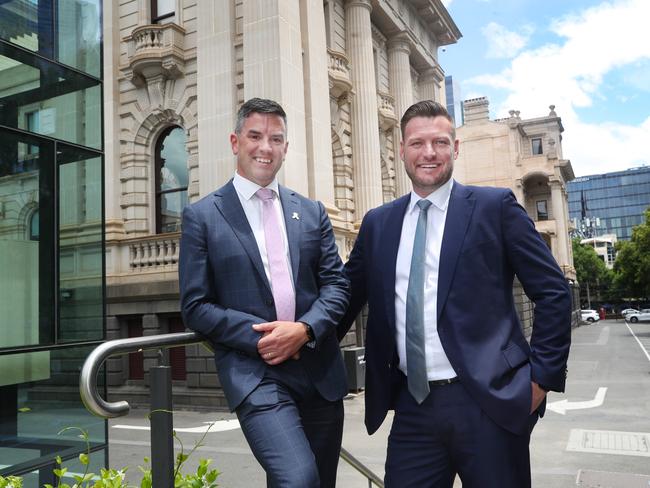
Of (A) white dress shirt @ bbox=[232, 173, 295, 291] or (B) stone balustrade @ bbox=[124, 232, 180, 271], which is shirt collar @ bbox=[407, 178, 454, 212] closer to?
(A) white dress shirt @ bbox=[232, 173, 295, 291]

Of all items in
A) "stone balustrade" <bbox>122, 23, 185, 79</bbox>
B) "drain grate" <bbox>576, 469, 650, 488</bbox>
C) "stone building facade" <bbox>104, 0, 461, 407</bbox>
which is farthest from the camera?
"stone balustrade" <bbox>122, 23, 185, 79</bbox>

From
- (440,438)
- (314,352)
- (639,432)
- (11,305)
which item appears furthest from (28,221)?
(639,432)

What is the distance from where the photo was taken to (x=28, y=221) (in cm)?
651

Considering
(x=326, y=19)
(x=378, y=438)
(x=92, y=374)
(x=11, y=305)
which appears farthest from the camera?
(x=326, y=19)

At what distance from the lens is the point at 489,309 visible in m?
2.57

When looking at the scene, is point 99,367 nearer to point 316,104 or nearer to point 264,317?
point 264,317

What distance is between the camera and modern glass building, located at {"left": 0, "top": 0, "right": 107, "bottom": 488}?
614 cm

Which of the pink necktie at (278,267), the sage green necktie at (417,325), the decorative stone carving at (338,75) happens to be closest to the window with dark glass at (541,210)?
the decorative stone carving at (338,75)

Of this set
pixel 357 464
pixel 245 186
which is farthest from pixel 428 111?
pixel 357 464

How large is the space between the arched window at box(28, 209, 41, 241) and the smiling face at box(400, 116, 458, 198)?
5.29 meters

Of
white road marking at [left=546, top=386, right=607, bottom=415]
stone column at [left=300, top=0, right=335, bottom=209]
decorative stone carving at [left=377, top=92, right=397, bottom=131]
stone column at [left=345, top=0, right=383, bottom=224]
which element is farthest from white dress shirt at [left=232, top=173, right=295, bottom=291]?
decorative stone carving at [left=377, top=92, right=397, bottom=131]

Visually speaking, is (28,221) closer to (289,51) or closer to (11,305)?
(11,305)

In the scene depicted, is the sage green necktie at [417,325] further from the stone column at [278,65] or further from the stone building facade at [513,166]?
the stone building facade at [513,166]

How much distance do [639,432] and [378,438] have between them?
15.5 feet
